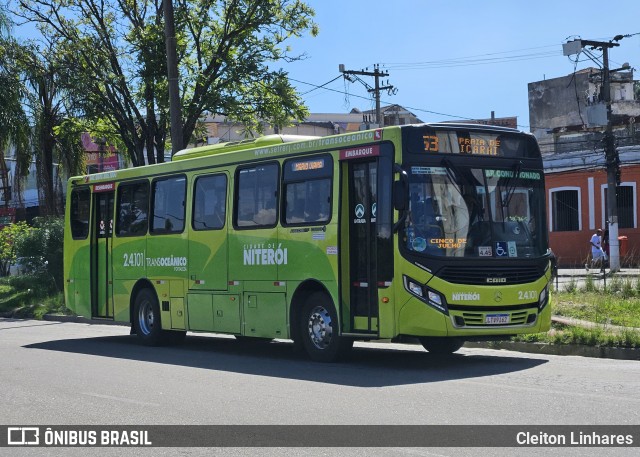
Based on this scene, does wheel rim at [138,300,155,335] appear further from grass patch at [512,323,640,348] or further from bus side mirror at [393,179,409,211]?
bus side mirror at [393,179,409,211]

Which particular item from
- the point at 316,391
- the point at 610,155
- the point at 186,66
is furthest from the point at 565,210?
the point at 316,391

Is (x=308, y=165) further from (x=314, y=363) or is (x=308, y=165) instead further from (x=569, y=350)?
(x=569, y=350)

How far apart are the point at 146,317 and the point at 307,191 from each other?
5.52 metres

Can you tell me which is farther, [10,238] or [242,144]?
[10,238]

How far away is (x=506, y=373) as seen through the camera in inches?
474

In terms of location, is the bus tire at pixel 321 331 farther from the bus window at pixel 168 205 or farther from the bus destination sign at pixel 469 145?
the bus window at pixel 168 205

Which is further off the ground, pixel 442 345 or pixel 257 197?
pixel 257 197

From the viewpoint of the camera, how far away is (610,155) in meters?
41.8

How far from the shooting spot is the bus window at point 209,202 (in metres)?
16.1

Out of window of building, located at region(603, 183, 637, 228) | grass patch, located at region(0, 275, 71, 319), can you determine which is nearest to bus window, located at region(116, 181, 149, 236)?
grass patch, located at region(0, 275, 71, 319)

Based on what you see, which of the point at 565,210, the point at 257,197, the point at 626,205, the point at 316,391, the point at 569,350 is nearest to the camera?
the point at 316,391

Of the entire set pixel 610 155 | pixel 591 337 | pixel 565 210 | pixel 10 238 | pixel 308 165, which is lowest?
pixel 591 337

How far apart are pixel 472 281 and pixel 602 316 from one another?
5.42 meters

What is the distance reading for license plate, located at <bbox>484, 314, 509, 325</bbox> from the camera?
1280cm
